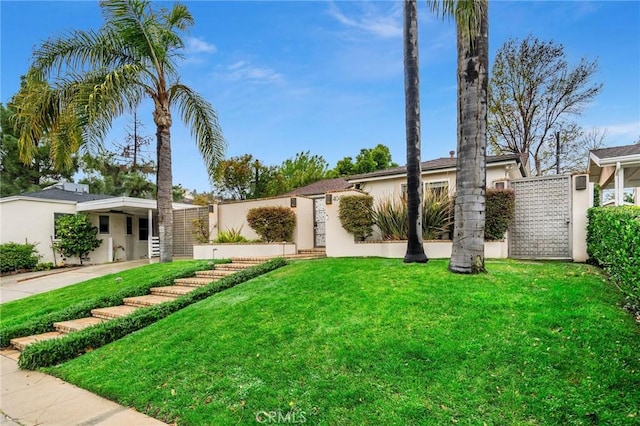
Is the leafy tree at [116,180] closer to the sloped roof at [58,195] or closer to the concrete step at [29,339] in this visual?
the sloped roof at [58,195]

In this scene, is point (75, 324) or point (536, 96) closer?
point (75, 324)

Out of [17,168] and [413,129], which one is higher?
[17,168]

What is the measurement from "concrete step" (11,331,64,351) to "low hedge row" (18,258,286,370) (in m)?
0.92

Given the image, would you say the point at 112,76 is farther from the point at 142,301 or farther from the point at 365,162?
the point at 365,162

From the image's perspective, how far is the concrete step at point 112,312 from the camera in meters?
7.46

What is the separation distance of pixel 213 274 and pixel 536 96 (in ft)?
81.0

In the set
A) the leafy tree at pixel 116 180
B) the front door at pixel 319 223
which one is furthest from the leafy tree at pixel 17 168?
the front door at pixel 319 223

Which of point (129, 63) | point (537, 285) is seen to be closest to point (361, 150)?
point (129, 63)

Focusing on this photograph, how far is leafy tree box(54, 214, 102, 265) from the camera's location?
17.7 m

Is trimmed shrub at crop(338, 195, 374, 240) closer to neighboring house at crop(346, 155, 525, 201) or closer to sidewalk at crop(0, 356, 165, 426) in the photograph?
neighboring house at crop(346, 155, 525, 201)

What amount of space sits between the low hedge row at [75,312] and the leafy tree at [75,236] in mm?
11609

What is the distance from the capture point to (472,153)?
6.36 m

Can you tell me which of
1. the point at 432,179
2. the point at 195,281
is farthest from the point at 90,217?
the point at 432,179

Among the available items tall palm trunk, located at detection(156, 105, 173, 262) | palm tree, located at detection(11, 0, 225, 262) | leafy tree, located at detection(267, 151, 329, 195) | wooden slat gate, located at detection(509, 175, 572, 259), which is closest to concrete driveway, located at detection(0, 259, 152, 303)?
tall palm trunk, located at detection(156, 105, 173, 262)
